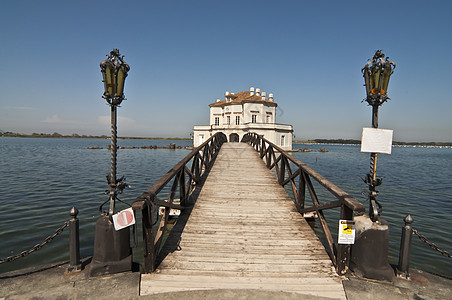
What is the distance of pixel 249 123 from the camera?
4522cm

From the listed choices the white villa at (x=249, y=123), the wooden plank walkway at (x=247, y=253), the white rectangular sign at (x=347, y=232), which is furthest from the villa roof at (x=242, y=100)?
the white rectangular sign at (x=347, y=232)

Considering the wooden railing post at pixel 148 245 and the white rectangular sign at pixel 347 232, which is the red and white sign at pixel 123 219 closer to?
the wooden railing post at pixel 148 245

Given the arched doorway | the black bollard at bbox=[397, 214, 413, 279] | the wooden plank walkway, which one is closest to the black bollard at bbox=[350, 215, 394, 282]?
the black bollard at bbox=[397, 214, 413, 279]

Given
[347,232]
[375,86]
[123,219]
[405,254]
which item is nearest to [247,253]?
[347,232]

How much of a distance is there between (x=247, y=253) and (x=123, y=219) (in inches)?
78.8

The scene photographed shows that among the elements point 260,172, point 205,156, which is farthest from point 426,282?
point 205,156

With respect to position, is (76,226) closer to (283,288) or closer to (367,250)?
(283,288)

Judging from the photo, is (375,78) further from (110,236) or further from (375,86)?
(110,236)

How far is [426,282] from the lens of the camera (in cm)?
315

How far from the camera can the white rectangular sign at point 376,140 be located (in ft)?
11.3

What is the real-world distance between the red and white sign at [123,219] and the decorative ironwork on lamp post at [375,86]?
3.35m

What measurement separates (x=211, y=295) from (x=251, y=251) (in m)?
1.23

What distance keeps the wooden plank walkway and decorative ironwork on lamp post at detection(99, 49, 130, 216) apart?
1318 millimetres

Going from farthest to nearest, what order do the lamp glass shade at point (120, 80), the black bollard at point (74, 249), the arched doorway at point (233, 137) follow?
the arched doorway at point (233, 137)
the lamp glass shade at point (120, 80)
the black bollard at point (74, 249)
